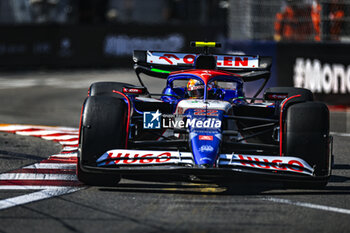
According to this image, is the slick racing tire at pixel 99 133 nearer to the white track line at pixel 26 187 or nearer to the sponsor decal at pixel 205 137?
the white track line at pixel 26 187

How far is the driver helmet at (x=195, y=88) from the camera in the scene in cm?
805

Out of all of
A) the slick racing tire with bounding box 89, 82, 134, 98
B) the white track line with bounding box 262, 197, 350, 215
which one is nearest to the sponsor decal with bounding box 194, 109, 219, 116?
the white track line with bounding box 262, 197, 350, 215

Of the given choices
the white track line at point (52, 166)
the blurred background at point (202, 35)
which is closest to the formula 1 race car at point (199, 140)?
the white track line at point (52, 166)

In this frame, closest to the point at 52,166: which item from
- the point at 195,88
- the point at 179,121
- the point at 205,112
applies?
the point at 179,121

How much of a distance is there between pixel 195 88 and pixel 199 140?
63.4 inches

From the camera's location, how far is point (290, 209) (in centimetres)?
586

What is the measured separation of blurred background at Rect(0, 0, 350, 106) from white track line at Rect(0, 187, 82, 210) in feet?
31.5

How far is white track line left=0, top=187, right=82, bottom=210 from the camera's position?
591 cm

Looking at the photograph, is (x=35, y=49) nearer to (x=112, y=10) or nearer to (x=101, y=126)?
(x=101, y=126)

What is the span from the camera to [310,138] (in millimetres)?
6621

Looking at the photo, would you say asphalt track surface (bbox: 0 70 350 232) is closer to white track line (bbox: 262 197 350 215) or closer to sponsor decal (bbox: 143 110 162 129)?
white track line (bbox: 262 197 350 215)

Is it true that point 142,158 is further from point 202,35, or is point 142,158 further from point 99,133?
point 202,35

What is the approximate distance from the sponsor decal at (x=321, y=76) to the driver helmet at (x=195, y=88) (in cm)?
751

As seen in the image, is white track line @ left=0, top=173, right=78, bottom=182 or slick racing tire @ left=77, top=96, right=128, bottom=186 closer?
slick racing tire @ left=77, top=96, right=128, bottom=186
